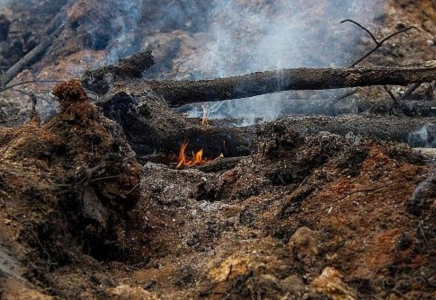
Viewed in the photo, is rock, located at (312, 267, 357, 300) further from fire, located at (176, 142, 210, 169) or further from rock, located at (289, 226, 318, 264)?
fire, located at (176, 142, 210, 169)

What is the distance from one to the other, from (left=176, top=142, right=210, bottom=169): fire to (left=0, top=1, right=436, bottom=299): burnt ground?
863mm

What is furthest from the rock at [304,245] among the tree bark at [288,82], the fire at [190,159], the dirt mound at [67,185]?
the tree bark at [288,82]

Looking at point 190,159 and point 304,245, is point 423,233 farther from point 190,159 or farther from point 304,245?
point 190,159

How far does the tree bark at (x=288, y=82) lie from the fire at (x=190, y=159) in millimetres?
638

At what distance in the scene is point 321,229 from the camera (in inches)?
140

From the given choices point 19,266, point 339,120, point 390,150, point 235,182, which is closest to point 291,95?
point 339,120

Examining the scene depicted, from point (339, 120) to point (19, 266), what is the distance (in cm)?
379

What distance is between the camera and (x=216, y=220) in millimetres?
4258

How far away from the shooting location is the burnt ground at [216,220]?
121 inches

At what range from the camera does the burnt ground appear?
3074 millimetres

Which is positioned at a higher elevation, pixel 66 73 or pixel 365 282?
pixel 365 282

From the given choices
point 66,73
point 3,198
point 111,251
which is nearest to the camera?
point 3,198

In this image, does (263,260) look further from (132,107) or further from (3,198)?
(132,107)

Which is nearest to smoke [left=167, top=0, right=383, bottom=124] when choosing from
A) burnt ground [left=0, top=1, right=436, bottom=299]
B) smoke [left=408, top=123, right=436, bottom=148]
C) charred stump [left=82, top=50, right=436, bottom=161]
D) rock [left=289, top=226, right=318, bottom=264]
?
charred stump [left=82, top=50, right=436, bottom=161]
